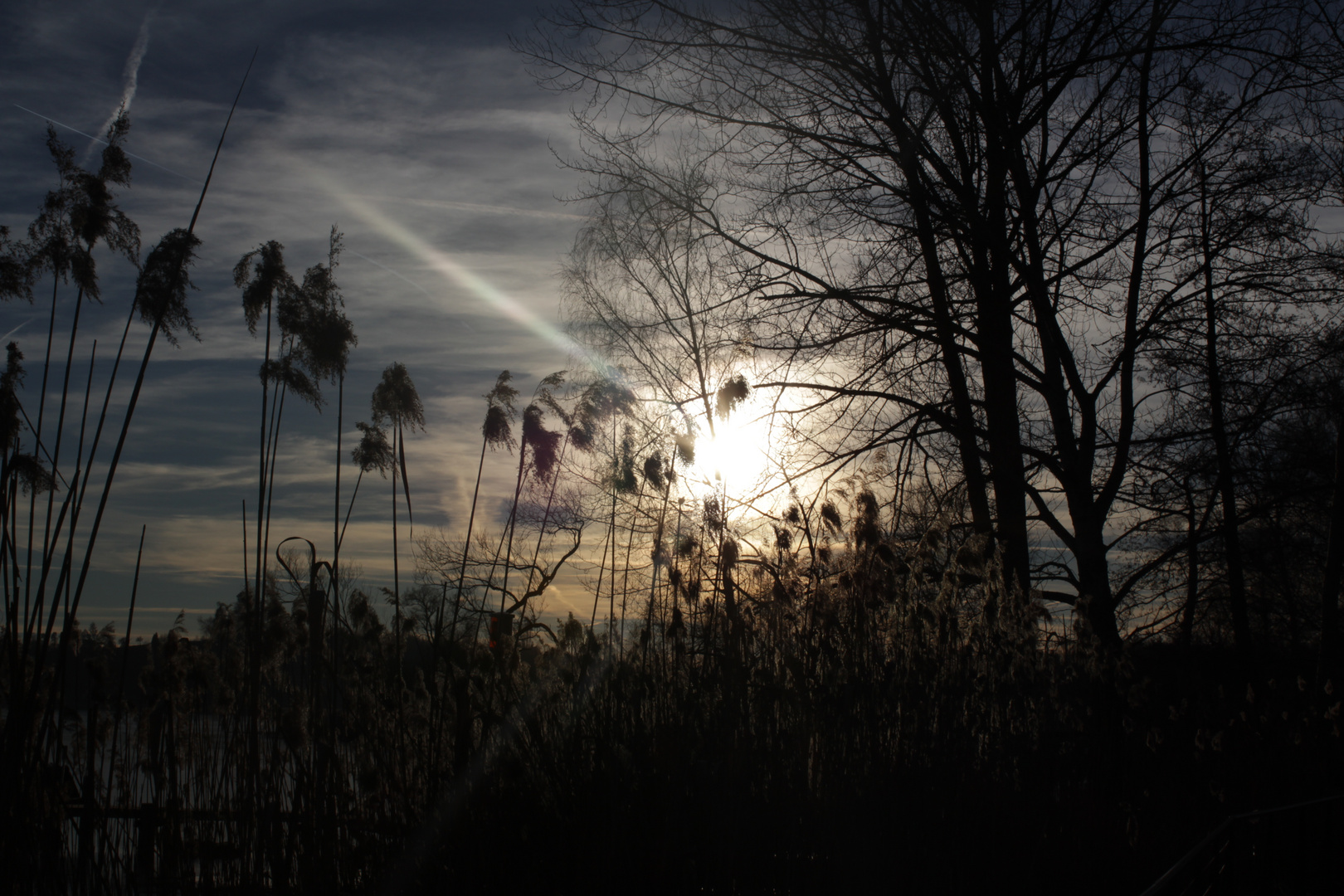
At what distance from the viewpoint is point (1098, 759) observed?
14.7ft

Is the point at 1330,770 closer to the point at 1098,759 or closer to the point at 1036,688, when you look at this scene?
the point at 1098,759

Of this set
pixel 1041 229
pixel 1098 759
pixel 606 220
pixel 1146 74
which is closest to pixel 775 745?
pixel 1098 759

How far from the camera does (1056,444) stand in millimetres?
7570

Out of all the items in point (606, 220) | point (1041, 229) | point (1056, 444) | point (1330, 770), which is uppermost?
point (606, 220)

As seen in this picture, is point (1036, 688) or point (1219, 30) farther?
point (1219, 30)

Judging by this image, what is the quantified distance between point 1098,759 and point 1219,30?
19.9 feet

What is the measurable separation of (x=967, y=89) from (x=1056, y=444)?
10.6 ft

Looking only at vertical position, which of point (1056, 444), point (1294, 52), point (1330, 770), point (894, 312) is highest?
point (1294, 52)

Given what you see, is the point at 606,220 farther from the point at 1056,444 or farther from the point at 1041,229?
the point at 1056,444

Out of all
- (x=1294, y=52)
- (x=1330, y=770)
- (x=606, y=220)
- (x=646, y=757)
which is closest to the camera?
(x=646, y=757)

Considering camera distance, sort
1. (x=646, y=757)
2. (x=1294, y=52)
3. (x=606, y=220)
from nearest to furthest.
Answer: (x=646, y=757)
(x=1294, y=52)
(x=606, y=220)

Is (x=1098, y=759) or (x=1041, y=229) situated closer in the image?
(x=1098, y=759)

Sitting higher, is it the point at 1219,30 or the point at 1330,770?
the point at 1219,30

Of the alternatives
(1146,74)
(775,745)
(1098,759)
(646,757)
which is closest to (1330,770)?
(1098,759)
